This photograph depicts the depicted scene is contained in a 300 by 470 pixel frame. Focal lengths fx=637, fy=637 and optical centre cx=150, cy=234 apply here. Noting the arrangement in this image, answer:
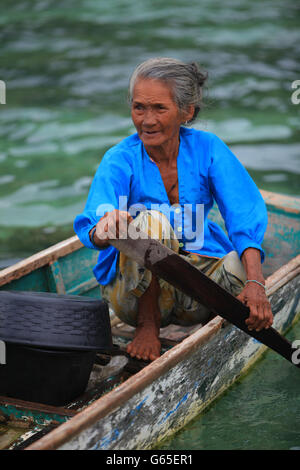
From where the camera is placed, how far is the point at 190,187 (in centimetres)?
308

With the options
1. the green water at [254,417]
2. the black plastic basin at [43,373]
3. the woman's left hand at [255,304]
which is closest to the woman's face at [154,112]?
the woman's left hand at [255,304]

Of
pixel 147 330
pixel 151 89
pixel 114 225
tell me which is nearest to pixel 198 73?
pixel 151 89

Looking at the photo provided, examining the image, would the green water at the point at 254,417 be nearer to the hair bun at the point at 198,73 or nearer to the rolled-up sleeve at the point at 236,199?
the rolled-up sleeve at the point at 236,199

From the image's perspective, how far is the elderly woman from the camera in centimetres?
284

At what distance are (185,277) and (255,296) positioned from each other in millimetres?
390

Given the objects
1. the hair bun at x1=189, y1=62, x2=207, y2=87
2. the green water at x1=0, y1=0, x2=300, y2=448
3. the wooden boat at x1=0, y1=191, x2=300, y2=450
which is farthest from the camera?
the green water at x1=0, y1=0, x2=300, y2=448

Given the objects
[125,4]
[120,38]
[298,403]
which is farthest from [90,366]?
[125,4]

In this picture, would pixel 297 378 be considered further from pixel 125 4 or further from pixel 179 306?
pixel 125 4

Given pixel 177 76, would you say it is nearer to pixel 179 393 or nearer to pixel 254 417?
pixel 179 393

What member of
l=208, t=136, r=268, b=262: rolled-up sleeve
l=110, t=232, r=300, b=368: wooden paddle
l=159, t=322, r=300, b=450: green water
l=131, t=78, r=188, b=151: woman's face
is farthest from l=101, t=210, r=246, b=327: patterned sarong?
l=159, t=322, r=300, b=450: green water

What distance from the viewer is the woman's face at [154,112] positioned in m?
2.81

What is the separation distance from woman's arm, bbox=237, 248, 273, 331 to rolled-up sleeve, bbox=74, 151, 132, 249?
25.6 inches

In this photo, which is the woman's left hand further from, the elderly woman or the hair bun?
the hair bun

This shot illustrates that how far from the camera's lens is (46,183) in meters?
7.30
